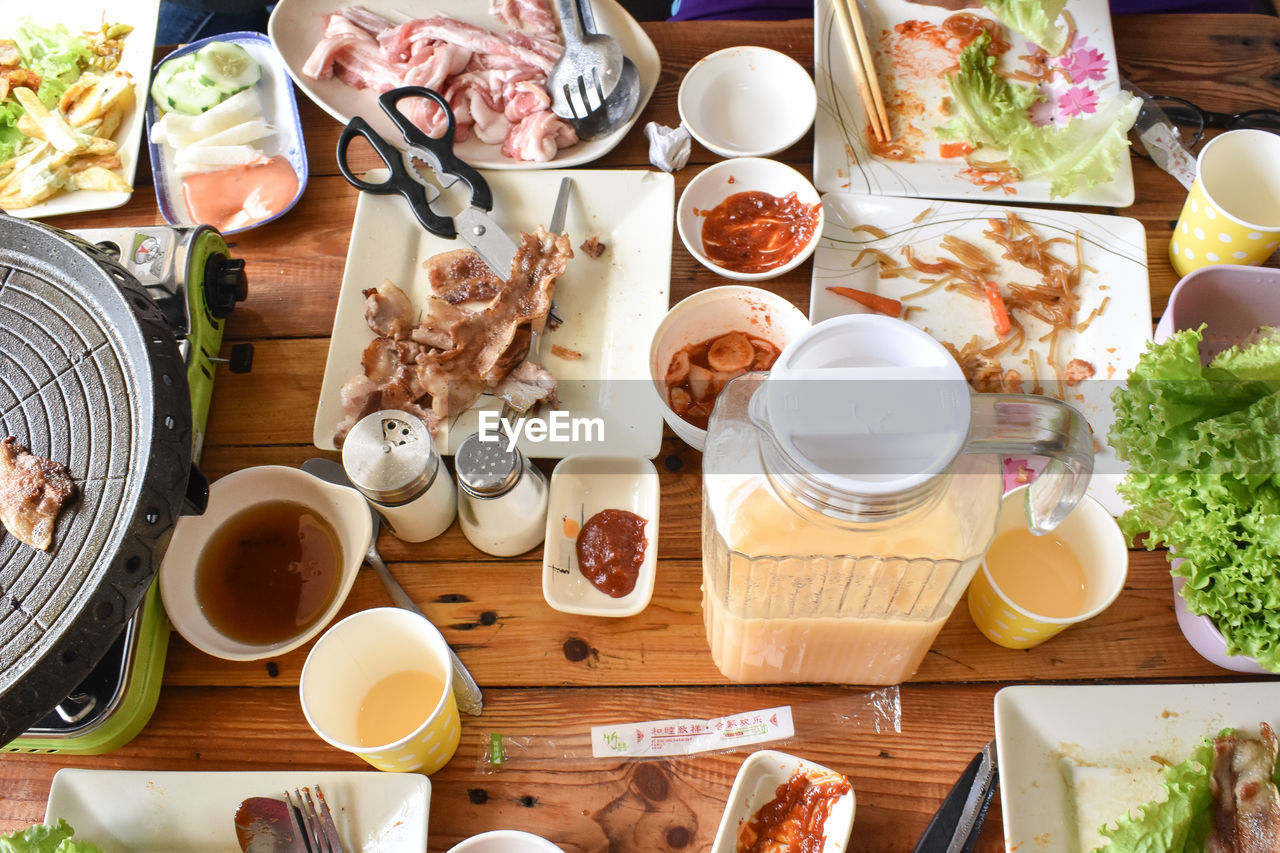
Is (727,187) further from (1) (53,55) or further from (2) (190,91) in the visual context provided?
(1) (53,55)

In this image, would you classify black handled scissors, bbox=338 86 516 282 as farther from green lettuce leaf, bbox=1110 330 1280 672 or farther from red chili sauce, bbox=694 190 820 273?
green lettuce leaf, bbox=1110 330 1280 672

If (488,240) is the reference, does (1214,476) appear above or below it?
above

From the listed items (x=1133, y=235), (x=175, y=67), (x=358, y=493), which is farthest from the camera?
(x=175, y=67)

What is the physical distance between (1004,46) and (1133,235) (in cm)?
54

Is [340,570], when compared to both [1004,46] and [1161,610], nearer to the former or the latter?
[1161,610]

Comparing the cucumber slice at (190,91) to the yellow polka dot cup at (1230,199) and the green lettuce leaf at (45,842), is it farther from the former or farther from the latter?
the yellow polka dot cup at (1230,199)

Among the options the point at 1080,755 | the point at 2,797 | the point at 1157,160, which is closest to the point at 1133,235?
the point at 1157,160

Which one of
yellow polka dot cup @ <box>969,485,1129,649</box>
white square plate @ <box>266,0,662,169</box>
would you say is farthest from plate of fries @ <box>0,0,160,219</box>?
yellow polka dot cup @ <box>969,485,1129,649</box>

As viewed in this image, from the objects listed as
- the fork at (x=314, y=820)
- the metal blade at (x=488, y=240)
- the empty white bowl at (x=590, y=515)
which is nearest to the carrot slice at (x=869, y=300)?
the empty white bowl at (x=590, y=515)

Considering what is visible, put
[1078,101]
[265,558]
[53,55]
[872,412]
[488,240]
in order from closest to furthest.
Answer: [872,412] → [265,558] → [488,240] → [1078,101] → [53,55]

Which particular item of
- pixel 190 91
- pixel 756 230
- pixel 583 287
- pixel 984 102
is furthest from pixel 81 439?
pixel 984 102

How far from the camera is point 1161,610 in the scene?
133 centimetres

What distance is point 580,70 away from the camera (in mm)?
1752

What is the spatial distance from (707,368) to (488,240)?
0.50 metres
